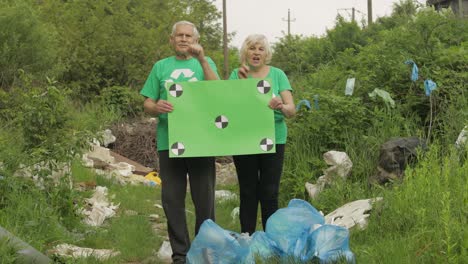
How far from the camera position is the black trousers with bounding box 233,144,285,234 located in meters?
5.38

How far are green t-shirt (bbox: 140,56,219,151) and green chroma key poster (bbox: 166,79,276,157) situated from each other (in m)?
0.13

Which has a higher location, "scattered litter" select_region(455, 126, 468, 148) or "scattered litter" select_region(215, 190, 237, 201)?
"scattered litter" select_region(455, 126, 468, 148)

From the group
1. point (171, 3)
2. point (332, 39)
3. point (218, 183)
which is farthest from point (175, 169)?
point (171, 3)

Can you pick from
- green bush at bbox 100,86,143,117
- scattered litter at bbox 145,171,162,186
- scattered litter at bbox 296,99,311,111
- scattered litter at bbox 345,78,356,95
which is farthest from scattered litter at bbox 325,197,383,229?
green bush at bbox 100,86,143,117

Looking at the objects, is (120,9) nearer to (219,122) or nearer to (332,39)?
(332,39)

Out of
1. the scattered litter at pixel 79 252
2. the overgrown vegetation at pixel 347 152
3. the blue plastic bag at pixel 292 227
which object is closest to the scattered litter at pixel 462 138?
the overgrown vegetation at pixel 347 152

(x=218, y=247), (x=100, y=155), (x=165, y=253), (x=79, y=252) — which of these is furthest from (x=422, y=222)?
(x=100, y=155)

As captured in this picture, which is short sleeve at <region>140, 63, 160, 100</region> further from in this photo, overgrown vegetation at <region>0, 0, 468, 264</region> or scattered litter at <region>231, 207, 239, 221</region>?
scattered litter at <region>231, 207, 239, 221</region>

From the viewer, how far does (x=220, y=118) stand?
498 cm

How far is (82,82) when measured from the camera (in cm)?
2003

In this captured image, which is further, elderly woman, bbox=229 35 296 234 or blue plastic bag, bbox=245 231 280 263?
elderly woman, bbox=229 35 296 234

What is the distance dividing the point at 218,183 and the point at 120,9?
11.9m

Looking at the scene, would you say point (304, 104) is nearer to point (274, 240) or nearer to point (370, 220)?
point (370, 220)

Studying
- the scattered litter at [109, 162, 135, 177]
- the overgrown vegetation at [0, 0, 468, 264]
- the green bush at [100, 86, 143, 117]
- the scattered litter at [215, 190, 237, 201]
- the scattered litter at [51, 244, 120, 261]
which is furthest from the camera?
the green bush at [100, 86, 143, 117]
